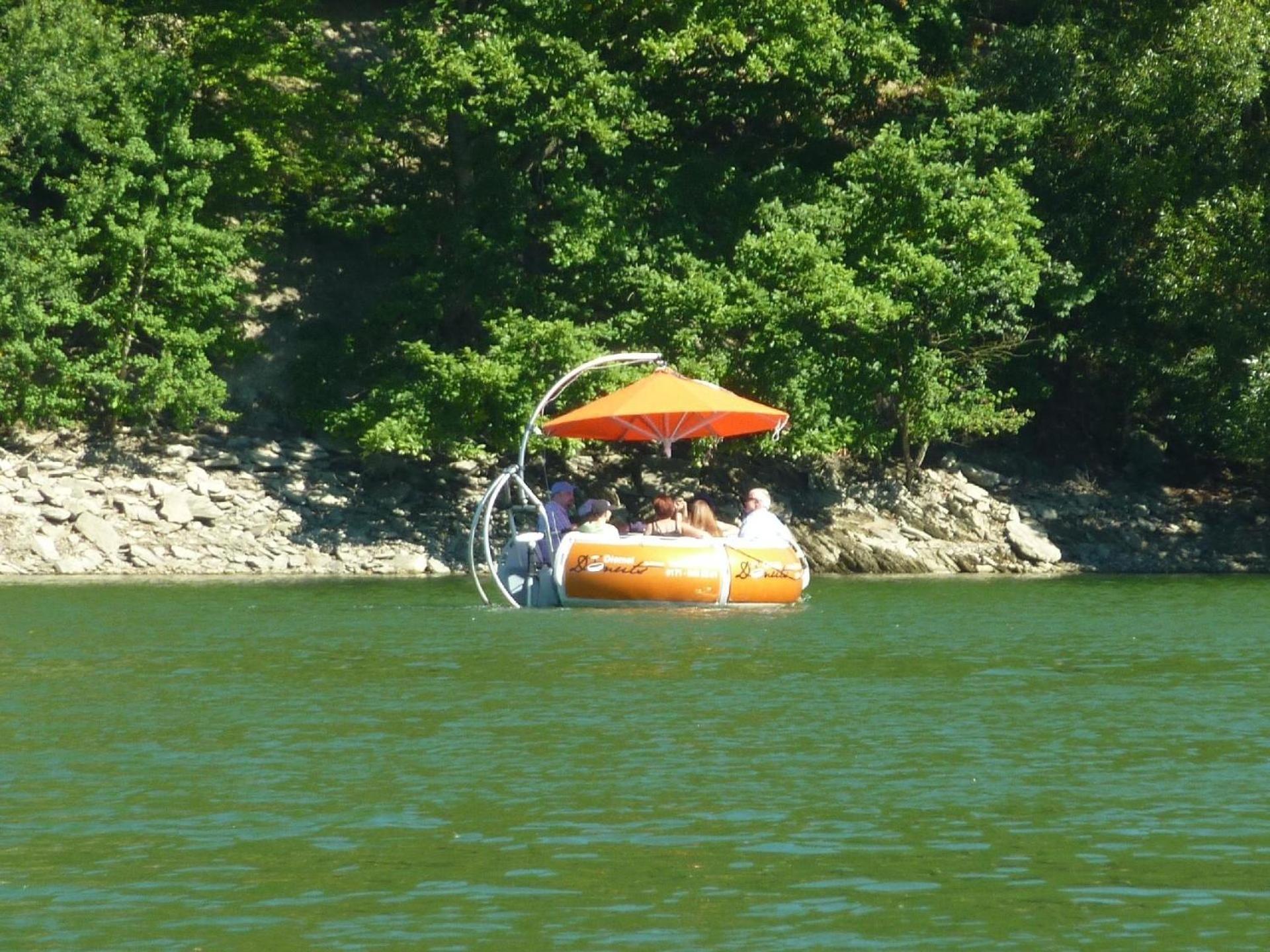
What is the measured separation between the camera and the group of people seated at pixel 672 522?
29.3 metres

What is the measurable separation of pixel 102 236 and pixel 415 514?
8577 millimetres

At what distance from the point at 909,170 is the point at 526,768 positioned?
27164mm

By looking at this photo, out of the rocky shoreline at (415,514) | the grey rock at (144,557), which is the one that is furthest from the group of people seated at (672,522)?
the grey rock at (144,557)

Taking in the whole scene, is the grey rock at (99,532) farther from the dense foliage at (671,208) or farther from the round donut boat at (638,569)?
the round donut boat at (638,569)

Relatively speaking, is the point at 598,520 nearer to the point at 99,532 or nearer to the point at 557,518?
the point at 557,518

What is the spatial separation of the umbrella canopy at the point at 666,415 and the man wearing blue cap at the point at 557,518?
1.29 metres

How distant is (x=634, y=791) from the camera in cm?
1295

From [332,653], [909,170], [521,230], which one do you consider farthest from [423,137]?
[332,653]

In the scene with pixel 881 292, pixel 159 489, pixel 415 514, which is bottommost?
pixel 415 514

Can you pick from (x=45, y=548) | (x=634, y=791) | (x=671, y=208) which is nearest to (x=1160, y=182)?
(x=671, y=208)

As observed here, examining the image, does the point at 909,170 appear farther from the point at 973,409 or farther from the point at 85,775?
the point at 85,775

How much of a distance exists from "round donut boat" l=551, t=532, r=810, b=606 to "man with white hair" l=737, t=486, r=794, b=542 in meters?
0.34

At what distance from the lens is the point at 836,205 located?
131 feet

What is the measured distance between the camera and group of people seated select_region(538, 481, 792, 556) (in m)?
29.3
